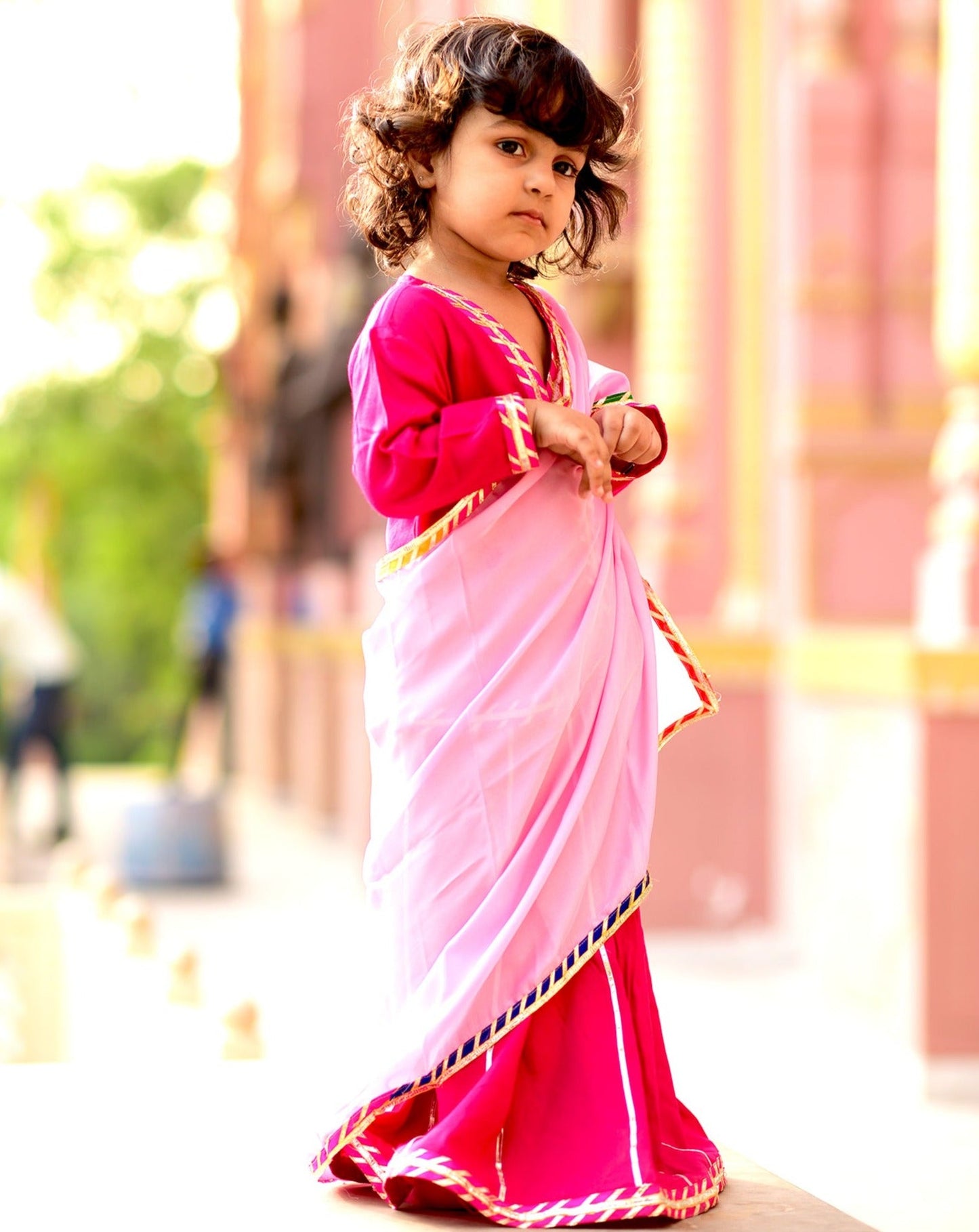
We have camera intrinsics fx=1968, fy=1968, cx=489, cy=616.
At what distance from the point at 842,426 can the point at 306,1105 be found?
479 cm

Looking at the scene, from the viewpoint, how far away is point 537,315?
2814 millimetres

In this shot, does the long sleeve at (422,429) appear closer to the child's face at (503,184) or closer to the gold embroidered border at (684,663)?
the child's face at (503,184)

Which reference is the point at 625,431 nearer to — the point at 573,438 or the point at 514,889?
the point at 573,438

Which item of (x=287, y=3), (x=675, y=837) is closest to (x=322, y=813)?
(x=675, y=837)

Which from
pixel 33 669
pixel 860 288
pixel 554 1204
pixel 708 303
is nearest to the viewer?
pixel 554 1204

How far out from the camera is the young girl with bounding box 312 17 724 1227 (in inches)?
101

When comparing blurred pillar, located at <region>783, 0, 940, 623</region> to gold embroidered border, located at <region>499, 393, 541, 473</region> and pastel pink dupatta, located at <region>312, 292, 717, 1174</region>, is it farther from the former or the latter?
gold embroidered border, located at <region>499, 393, 541, 473</region>

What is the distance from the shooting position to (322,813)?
14773mm

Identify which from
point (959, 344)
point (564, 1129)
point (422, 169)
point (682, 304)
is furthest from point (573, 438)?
point (682, 304)

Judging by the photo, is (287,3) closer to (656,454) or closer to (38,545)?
(38,545)

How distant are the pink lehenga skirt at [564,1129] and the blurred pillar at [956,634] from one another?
2638mm

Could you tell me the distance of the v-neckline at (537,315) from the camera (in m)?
2.67

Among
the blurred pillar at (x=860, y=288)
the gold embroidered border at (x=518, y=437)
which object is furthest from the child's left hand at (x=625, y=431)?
the blurred pillar at (x=860, y=288)

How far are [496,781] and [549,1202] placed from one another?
0.54m
